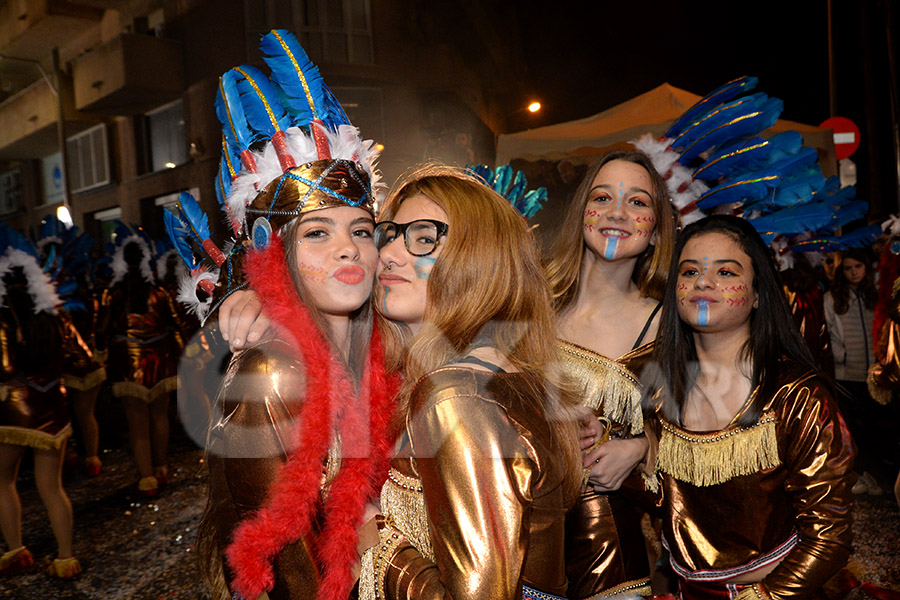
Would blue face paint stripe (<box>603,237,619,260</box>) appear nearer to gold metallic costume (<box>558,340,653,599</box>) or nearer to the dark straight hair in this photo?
the dark straight hair

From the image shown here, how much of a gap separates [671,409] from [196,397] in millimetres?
7078

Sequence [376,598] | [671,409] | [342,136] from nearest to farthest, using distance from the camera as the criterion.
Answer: [376,598]
[342,136]
[671,409]

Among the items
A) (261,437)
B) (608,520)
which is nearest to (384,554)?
(261,437)

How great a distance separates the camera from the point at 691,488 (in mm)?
1851

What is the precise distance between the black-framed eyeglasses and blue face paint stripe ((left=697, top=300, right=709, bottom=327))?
938mm

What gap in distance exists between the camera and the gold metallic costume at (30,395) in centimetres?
392

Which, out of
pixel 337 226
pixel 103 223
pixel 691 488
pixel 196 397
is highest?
pixel 103 223

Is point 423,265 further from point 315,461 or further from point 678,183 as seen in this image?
point 678,183

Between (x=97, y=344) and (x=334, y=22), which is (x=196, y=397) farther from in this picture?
(x=334, y=22)

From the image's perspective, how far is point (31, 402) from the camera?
4016mm

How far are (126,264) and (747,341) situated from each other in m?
5.71

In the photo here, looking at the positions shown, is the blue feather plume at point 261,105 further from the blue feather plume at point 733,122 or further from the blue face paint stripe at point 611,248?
the blue feather plume at point 733,122

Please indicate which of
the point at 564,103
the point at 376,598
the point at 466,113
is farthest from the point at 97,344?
the point at 564,103

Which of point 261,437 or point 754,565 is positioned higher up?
point 261,437
